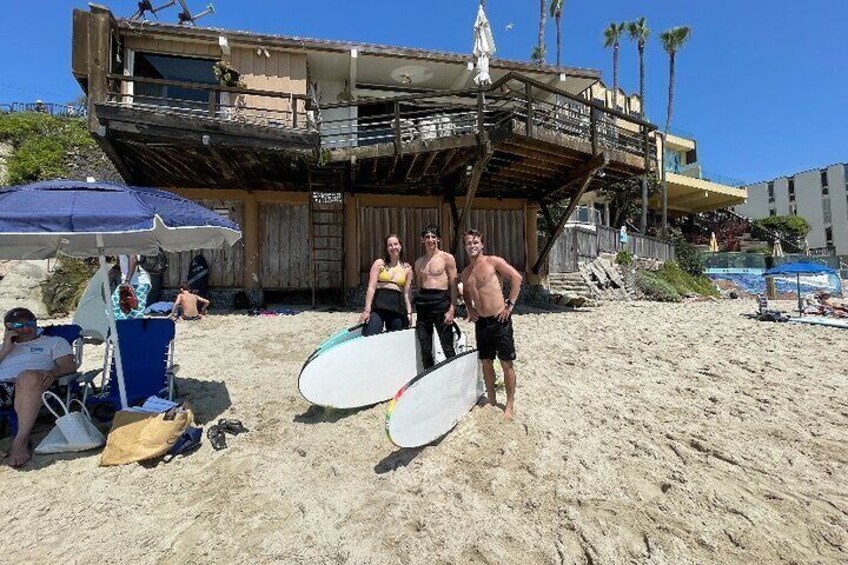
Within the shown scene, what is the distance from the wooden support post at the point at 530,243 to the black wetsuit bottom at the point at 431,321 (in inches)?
376

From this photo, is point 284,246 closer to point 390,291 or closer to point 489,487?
point 390,291

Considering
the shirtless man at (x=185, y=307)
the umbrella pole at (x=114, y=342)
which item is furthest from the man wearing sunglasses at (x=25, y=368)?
the shirtless man at (x=185, y=307)

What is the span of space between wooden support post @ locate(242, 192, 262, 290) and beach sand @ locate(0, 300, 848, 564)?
21.5 ft

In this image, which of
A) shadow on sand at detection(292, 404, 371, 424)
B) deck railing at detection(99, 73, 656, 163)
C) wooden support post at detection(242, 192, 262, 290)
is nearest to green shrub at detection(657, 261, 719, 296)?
deck railing at detection(99, 73, 656, 163)

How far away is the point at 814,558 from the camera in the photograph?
7.95ft

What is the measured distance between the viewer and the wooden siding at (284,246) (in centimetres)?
1190

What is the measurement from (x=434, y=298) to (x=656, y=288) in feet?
52.3

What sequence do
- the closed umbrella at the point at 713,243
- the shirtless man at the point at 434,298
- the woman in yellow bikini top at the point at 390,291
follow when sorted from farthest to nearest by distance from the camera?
the closed umbrella at the point at 713,243 < the woman in yellow bikini top at the point at 390,291 < the shirtless man at the point at 434,298

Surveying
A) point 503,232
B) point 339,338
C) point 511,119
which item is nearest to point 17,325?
point 339,338

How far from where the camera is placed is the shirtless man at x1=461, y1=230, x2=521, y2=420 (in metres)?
4.10

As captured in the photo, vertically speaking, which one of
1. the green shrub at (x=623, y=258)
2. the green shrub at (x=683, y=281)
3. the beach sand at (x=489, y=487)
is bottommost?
the beach sand at (x=489, y=487)

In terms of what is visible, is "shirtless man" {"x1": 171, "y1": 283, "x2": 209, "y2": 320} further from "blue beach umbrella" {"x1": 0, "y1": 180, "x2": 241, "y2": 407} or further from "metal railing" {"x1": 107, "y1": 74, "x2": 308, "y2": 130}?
"blue beach umbrella" {"x1": 0, "y1": 180, "x2": 241, "y2": 407}

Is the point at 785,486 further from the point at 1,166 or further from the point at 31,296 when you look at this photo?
the point at 1,166

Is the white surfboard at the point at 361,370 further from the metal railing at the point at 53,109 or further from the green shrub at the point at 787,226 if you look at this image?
the green shrub at the point at 787,226
